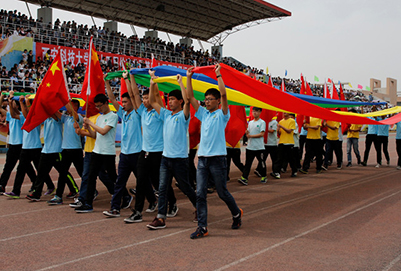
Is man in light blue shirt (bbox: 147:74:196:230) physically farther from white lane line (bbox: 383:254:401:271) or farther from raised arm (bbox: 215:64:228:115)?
white lane line (bbox: 383:254:401:271)

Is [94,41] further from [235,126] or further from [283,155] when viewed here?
[283,155]

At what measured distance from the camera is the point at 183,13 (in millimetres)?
31797

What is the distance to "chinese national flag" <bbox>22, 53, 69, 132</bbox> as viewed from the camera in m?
7.14

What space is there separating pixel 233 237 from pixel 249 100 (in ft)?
10.7

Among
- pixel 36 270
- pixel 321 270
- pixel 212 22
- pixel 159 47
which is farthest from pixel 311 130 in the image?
pixel 212 22

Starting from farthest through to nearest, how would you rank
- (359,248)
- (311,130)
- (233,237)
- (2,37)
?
(2,37)
(311,130)
(233,237)
(359,248)

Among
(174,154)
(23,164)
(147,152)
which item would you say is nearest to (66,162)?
(23,164)

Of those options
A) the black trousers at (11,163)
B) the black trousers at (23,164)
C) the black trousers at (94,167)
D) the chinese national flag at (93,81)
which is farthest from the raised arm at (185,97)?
the black trousers at (11,163)

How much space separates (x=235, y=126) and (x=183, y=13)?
24184 mm

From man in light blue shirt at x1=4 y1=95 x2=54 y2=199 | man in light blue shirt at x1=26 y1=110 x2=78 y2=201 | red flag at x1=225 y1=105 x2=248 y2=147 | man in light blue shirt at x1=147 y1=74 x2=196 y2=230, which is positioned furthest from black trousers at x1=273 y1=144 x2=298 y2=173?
man in light blue shirt at x1=4 y1=95 x2=54 y2=199

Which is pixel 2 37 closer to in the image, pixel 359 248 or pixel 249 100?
pixel 249 100

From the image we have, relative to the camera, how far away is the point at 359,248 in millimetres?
4496

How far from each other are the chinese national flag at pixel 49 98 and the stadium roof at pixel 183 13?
20032 mm

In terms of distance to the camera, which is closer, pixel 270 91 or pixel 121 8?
pixel 270 91
